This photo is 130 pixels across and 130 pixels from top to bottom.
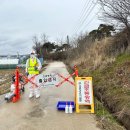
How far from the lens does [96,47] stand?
23.9m

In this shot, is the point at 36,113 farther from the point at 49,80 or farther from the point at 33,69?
the point at 33,69

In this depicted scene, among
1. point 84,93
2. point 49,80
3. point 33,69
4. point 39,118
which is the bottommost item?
point 39,118

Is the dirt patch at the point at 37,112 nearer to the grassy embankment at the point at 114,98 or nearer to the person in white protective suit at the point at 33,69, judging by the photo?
the grassy embankment at the point at 114,98

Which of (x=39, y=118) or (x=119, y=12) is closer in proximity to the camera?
(x=39, y=118)

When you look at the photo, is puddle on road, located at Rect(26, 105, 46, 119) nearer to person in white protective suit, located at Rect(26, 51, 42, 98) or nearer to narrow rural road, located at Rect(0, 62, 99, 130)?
narrow rural road, located at Rect(0, 62, 99, 130)

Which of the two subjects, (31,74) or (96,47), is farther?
(96,47)

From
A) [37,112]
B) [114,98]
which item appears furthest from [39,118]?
Answer: [114,98]

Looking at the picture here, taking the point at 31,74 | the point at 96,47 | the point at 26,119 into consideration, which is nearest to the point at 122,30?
the point at 96,47

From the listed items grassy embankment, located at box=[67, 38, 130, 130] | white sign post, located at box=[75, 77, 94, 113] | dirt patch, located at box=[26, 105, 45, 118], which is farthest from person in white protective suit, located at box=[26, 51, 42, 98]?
white sign post, located at box=[75, 77, 94, 113]

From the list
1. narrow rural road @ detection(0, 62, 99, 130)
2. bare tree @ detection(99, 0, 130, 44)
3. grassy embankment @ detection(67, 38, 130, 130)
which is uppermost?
bare tree @ detection(99, 0, 130, 44)

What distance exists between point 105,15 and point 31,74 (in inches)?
273

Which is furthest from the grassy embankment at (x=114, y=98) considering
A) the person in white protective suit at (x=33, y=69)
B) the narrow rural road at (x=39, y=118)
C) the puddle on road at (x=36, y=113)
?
the person in white protective suit at (x=33, y=69)

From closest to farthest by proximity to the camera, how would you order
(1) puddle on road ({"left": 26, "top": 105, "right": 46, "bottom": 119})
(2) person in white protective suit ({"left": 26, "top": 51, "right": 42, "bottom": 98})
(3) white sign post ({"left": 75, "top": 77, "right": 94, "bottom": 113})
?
(1) puddle on road ({"left": 26, "top": 105, "right": 46, "bottom": 119}) < (3) white sign post ({"left": 75, "top": 77, "right": 94, "bottom": 113}) < (2) person in white protective suit ({"left": 26, "top": 51, "right": 42, "bottom": 98})

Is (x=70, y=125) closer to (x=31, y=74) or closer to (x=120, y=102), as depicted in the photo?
(x=120, y=102)
